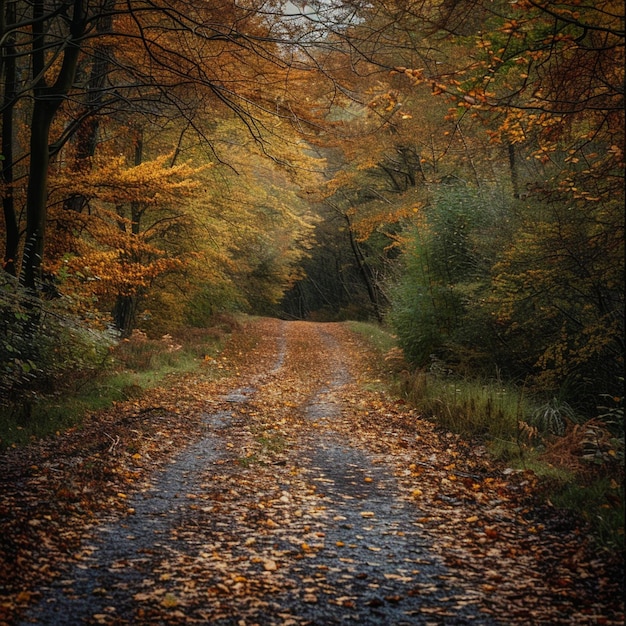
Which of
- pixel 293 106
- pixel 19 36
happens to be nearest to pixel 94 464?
pixel 293 106

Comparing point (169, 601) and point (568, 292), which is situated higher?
point (568, 292)

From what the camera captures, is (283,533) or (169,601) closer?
(169,601)

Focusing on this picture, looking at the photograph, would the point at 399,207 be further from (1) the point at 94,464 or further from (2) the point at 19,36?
(1) the point at 94,464

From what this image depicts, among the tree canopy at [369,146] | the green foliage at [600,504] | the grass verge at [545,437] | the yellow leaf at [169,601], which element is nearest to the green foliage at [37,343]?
the tree canopy at [369,146]

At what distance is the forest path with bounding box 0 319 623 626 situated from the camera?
144 inches

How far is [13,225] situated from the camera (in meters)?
10.5

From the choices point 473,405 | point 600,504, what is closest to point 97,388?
point 473,405

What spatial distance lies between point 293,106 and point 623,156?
6308mm

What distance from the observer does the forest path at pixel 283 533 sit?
3658mm

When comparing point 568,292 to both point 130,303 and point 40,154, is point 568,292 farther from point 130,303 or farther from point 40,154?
point 130,303

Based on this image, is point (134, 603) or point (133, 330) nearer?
point (134, 603)

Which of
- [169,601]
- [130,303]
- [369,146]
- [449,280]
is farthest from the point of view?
[369,146]

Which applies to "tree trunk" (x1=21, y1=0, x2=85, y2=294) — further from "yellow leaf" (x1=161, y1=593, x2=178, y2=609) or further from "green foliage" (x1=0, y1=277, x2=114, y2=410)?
"yellow leaf" (x1=161, y1=593, x2=178, y2=609)

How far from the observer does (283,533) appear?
4996mm
